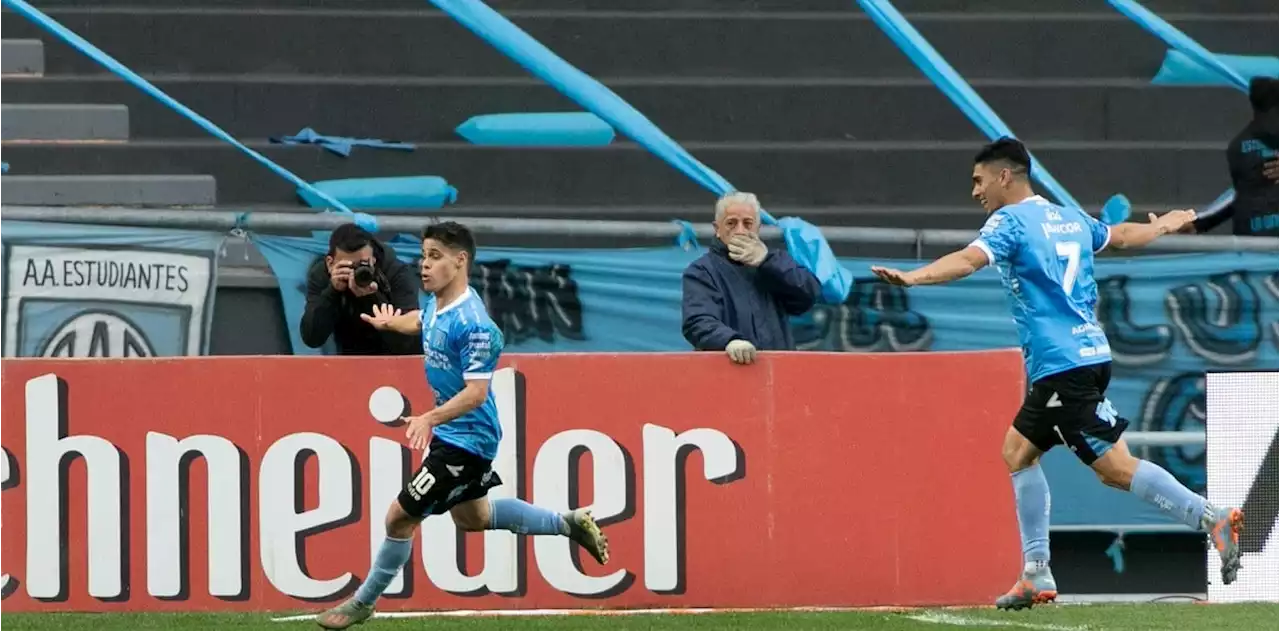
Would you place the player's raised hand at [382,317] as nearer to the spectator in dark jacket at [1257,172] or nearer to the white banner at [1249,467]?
the white banner at [1249,467]

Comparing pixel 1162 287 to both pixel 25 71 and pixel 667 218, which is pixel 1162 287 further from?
pixel 25 71

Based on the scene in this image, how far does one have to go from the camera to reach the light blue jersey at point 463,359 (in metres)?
7.50

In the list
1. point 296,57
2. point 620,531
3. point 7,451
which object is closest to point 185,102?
point 296,57

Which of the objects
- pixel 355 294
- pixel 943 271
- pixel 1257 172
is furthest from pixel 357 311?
pixel 1257 172

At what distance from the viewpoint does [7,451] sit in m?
8.87

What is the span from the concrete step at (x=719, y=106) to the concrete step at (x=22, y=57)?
178mm

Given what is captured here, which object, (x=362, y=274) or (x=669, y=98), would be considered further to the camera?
(x=669, y=98)

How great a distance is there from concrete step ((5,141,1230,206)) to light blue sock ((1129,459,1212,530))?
530cm

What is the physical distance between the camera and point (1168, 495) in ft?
25.0

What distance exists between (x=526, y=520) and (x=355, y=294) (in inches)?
61.1

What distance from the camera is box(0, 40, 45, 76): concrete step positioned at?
513 inches

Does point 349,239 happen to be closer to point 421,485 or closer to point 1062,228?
point 421,485

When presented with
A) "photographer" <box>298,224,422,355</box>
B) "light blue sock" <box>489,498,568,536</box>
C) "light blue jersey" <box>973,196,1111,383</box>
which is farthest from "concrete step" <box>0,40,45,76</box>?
"light blue jersey" <box>973,196,1111,383</box>

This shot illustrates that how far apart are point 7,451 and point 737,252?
315 centimetres
